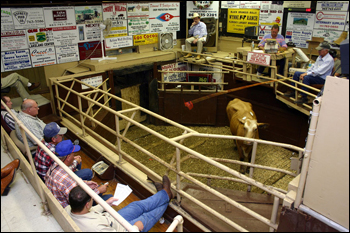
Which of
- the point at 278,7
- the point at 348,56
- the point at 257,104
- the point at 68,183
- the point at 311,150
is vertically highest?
the point at 278,7

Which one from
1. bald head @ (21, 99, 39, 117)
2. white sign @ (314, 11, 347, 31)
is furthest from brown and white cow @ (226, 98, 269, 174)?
bald head @ (21, 99, 39, 117)

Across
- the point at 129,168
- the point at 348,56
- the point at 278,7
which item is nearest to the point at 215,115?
the point at 278,7

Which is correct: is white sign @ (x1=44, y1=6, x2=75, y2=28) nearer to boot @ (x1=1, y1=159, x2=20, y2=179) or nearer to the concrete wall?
boot @ (x1=1, y1=159, x2=20, y2=179)

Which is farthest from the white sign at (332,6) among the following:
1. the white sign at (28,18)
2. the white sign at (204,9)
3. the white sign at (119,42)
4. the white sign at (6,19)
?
the white sign at (6,19)

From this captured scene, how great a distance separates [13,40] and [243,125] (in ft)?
21.6

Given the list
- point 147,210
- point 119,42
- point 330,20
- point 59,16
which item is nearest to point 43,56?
point 59,16

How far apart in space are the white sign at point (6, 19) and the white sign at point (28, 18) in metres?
0.10

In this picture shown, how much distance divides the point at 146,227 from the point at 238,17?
10.5m

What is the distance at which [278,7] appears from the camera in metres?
10.7

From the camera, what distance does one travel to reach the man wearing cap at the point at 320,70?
6.57m

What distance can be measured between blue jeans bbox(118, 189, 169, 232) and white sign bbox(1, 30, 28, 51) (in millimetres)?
6317

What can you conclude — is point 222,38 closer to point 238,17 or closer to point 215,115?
point 238,17

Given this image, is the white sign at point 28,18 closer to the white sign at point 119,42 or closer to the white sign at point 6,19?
the white sign at point 6,19

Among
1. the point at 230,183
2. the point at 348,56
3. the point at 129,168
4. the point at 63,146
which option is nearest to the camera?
the point at 348,56
